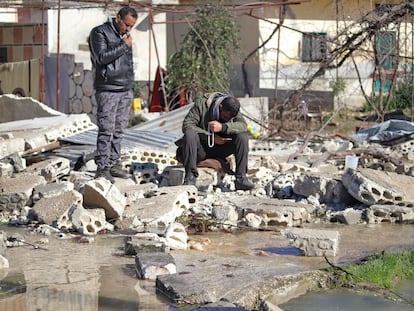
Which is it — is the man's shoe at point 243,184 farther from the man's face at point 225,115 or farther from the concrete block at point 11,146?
the concrete block at point 11,146

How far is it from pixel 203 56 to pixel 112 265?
1405cm

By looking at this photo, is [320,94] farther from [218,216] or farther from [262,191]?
[218,216]

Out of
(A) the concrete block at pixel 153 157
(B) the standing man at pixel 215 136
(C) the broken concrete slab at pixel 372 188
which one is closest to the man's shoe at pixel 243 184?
(B) the standing man at pixel 215 136

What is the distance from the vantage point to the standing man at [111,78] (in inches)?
363

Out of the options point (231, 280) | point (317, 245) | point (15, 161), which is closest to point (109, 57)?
point (15, 161)

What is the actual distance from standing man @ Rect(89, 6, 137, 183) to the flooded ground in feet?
5.92

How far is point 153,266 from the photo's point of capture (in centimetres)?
579

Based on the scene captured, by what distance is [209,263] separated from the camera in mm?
6289

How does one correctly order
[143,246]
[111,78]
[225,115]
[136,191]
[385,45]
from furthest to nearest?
[385,45], [111,78], [225,115], [136,191], [143,246]

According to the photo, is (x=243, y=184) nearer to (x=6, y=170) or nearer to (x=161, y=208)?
(x=161, y=208)

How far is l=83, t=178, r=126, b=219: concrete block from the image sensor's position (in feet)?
25.7

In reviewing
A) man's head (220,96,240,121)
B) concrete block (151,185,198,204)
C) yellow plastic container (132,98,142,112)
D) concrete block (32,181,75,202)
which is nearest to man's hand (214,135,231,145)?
man's head (220,96,240,121)

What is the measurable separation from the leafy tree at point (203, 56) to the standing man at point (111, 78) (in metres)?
9.25

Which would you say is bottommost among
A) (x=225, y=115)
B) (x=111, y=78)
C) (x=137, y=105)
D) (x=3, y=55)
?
(x=137, y=105)
